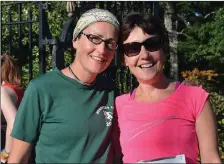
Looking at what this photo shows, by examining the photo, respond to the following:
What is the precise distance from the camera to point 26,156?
89.4 inches

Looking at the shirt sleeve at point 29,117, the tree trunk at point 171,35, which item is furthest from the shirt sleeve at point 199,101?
the tree trunk at point 171,35

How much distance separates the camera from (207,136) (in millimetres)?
2127

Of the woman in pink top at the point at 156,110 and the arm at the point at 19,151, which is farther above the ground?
the woman in pink top at the point at 156,110

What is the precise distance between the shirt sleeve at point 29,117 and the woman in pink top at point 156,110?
1.42 feet

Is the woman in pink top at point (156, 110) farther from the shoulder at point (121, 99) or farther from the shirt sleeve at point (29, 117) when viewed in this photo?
the shirt sleeve at point (29, 117)

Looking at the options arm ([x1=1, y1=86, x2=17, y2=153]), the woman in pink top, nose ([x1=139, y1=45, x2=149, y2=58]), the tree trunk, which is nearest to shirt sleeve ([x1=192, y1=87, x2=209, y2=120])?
the woman in pink top

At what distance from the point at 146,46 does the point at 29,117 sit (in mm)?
677

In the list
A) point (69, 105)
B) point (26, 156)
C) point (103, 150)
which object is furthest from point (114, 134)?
point (26, 156)

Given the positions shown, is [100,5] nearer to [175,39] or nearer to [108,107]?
[108,107]

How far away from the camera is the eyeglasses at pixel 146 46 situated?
2316mm

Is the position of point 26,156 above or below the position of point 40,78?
below

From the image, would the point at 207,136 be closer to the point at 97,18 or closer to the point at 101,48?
the point at 101,48

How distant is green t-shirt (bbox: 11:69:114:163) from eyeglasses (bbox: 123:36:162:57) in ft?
1.12

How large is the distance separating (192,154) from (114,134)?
43 centimetres
